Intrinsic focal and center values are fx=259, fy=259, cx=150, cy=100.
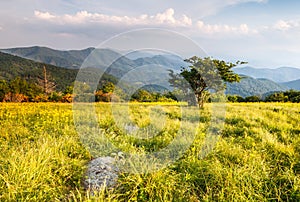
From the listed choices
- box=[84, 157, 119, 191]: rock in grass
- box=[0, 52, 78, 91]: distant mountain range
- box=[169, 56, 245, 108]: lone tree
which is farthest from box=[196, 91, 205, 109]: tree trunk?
box=[0, 52, 78, 91]: distant mountain range

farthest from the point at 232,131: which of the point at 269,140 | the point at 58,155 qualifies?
the point at 58,155

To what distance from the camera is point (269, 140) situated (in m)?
6.27

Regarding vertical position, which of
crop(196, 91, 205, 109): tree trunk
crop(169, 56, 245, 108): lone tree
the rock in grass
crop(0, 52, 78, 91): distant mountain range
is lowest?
the rock in grass

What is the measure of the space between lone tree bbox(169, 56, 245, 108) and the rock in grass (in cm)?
825

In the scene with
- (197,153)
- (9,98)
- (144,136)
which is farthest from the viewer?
(9,98)

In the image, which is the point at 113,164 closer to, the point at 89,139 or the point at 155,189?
the point at 155,189

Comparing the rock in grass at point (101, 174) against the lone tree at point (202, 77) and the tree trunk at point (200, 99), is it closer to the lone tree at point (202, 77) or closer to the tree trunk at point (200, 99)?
the lone tree at point (202, 77)

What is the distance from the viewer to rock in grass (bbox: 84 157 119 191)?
13.9ft

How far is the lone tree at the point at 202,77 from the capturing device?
12.8 meters

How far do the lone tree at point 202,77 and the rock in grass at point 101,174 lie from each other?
825 centimetres

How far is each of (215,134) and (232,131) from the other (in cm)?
70

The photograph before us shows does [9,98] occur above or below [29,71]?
below

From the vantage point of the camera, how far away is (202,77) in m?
13.0

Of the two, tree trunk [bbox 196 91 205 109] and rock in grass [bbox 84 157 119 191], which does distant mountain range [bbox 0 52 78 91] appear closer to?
tree trunk [bbox 196 91 205 109]
